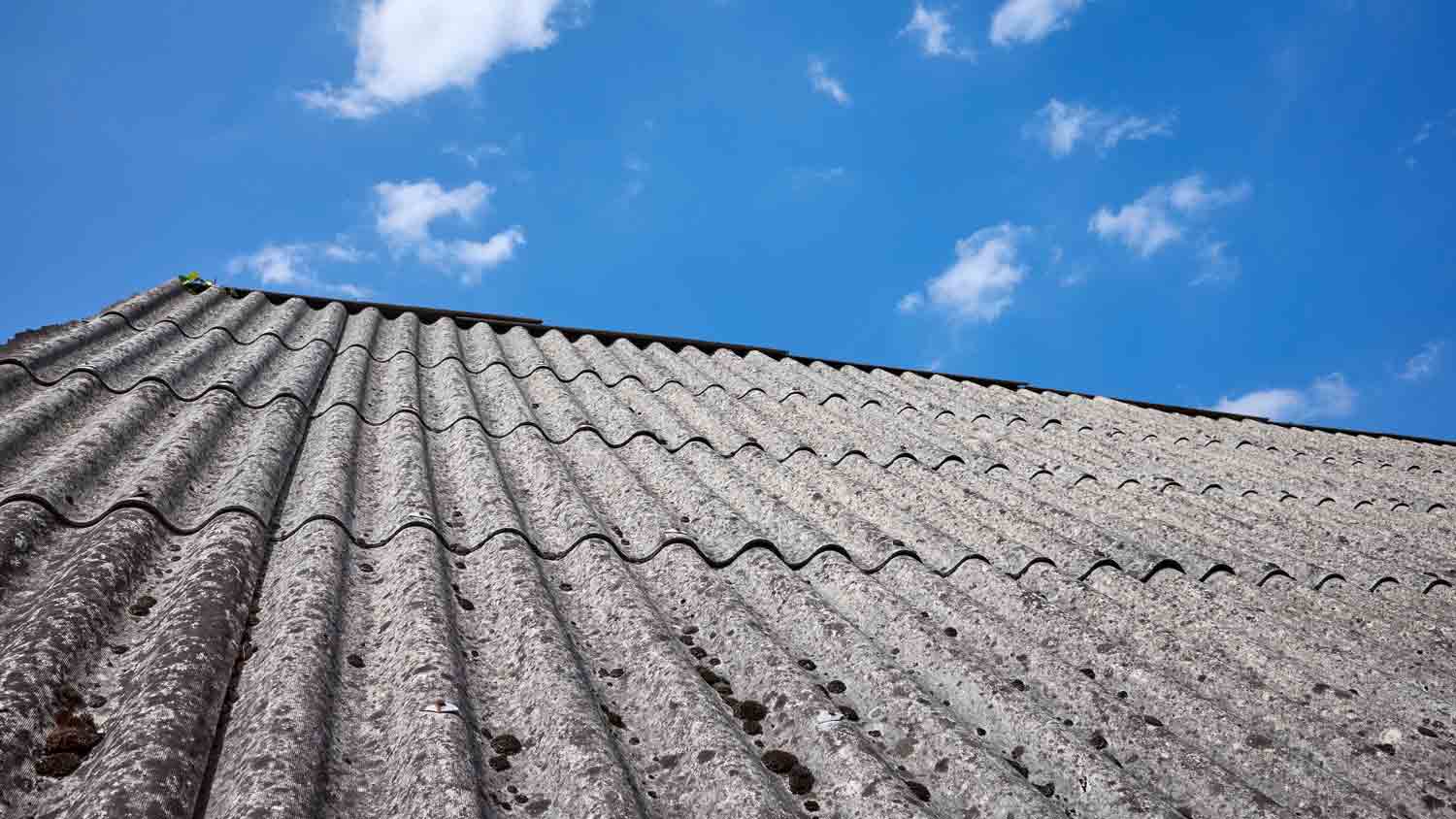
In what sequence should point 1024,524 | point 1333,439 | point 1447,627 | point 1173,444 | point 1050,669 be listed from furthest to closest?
point 1333,439
point 1173,444
point 1024,524
point 1447,627
point 1050,669

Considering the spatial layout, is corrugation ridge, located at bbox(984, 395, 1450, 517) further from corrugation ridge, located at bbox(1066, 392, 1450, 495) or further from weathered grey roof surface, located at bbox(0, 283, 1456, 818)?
weathered grey roof surface, located at bbox(0, 283, 1456, 818)

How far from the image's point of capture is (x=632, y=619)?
1.85m

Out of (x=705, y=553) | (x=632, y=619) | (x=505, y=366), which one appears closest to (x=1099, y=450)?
(x=705, y=553)

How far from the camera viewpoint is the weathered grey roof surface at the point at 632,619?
1385 millimetres

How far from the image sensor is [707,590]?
2023mm

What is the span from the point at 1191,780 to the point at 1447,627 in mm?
1295

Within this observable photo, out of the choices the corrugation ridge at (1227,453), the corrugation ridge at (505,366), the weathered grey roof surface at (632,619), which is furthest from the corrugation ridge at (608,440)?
the corrugation ridge at (1227,453)

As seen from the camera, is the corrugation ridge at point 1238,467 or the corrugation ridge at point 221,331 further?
the corrugation ridge at point 1238,467

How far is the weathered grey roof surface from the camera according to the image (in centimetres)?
138

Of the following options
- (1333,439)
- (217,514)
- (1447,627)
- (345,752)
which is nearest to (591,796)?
(345,752)

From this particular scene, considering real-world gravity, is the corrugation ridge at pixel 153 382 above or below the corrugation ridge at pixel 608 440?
above

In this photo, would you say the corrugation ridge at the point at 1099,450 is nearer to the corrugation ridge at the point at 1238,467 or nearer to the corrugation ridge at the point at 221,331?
the corrugation ridge at the point at 1238,467

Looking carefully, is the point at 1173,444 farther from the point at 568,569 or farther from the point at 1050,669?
the point at 568,569

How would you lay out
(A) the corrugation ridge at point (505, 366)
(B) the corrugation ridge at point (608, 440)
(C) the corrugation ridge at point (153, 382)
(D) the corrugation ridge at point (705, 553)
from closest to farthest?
1. (D) the corrugation ridge at point (705, 553)
2. (C) the corrugation ridge at point (153, 382)
3. (B) the corrugation ridge at point (608, 440)
4. (A) the corrugation ridge at point (505, 366)
